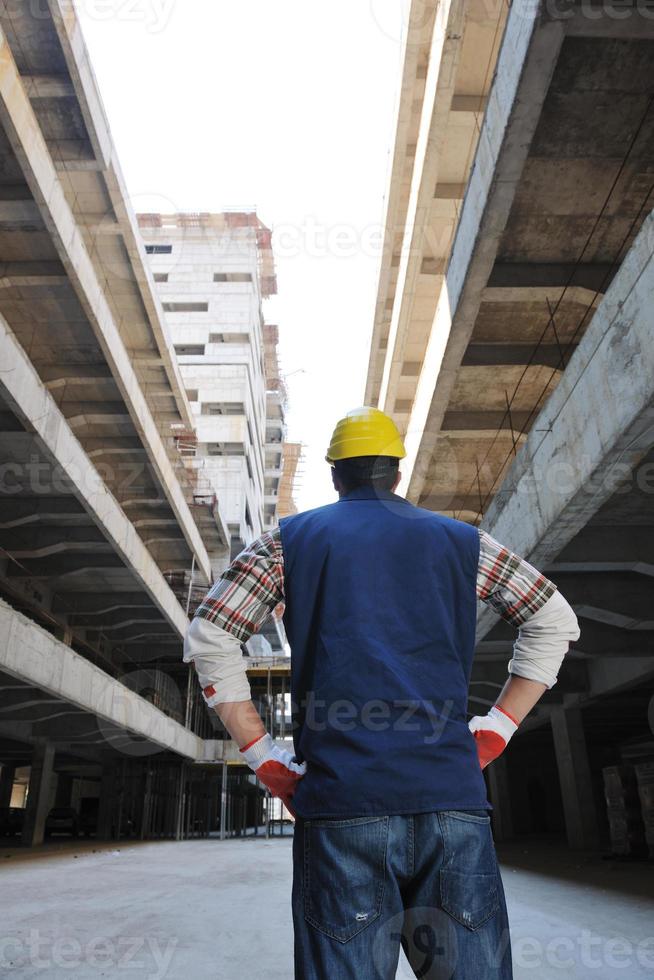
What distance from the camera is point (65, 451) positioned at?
1491cm

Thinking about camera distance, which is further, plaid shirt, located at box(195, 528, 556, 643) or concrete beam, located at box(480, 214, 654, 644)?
concrete beam, located at box(480, 214, 654, 644)

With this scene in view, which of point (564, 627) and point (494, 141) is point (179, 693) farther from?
point (564, 627)

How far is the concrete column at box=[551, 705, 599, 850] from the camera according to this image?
52.5ft

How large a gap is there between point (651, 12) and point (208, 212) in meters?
59.4

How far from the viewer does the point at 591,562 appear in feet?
29.4

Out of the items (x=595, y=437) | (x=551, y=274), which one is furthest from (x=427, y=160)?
(x=595, y=437)

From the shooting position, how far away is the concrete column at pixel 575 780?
631 inches

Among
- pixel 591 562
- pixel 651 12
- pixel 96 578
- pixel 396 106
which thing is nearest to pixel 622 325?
pixel 651 12

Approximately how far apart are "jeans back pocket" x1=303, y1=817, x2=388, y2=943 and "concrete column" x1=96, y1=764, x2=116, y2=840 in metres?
28.3

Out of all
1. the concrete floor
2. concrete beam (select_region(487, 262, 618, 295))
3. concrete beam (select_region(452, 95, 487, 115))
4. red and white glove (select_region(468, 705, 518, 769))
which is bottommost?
the concrete floor

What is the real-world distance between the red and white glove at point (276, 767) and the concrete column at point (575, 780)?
16.2 m

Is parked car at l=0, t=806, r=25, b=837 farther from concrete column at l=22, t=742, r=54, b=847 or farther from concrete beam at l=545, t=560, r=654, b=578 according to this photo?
concrete beam at l=545, t=560, r=654, b=578

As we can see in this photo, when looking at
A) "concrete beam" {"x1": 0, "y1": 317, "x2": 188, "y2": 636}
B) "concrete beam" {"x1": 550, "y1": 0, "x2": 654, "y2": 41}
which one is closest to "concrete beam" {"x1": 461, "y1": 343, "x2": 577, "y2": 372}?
"concrete beam" {"x1": 550, "y1": 0, "x2": 654, "y2": 41}

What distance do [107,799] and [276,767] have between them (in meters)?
29.0
